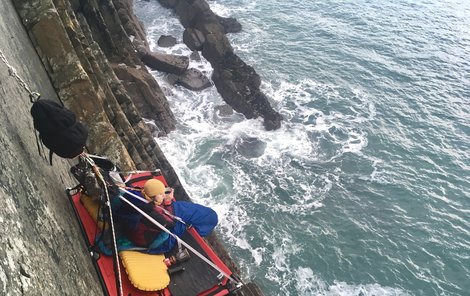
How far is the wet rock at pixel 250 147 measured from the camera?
30.3 m

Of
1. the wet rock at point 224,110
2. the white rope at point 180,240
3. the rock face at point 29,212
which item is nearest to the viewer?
the rock face at point 29,212

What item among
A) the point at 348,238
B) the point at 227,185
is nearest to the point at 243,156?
the point at 227,185

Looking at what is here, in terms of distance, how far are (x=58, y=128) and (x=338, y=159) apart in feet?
87.1

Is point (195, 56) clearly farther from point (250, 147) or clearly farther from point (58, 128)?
point (58, 128)

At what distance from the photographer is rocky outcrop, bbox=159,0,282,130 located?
1330 inches

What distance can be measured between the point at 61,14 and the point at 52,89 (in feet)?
13.7

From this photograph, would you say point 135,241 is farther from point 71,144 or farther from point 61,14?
point 61,14

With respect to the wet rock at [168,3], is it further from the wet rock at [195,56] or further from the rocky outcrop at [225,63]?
the wet rock at [195,56]

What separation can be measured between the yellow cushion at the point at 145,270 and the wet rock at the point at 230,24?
40.3m

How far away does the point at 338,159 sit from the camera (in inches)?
1214

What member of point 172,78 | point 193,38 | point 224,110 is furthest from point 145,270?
point 193,38

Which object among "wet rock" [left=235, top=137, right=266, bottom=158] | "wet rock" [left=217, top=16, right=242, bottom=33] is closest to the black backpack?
"wet rock" [left=235, top=137, right=266, bottom=158]

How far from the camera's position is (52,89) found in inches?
465

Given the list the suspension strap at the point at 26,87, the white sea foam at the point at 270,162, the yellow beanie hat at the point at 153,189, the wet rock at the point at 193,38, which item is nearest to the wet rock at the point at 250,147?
the white sea foam at the point at 270,162
